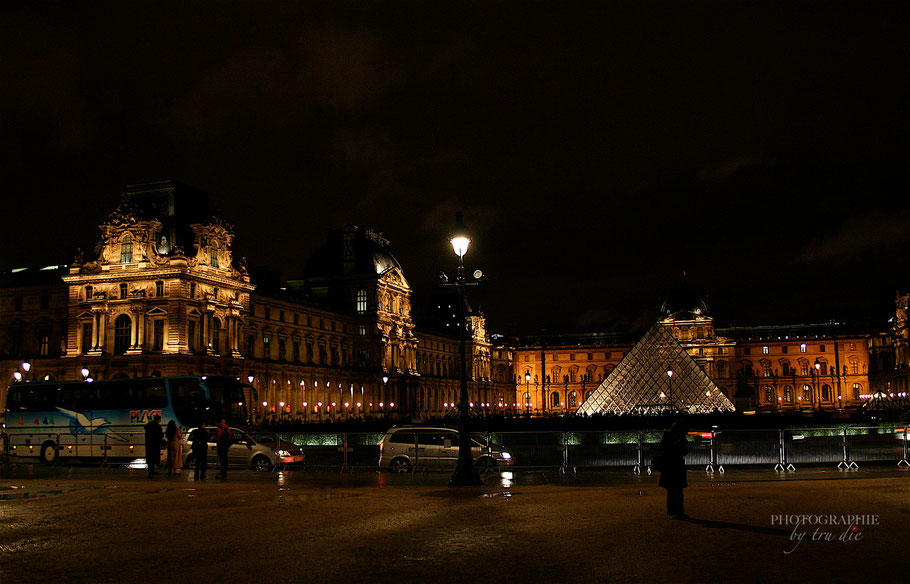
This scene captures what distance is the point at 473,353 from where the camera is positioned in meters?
122

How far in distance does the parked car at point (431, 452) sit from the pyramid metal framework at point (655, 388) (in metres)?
50.3

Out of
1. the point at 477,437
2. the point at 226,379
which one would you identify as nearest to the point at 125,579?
the point at 477,437

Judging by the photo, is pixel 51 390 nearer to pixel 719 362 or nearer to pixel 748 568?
pixel 748 568

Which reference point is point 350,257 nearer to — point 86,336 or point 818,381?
point 86,336

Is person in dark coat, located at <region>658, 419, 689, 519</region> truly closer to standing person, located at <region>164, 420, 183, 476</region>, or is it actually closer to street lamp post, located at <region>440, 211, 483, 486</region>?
street lamp post, located at <region>440, 211, 483, 486</region>

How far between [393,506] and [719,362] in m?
125

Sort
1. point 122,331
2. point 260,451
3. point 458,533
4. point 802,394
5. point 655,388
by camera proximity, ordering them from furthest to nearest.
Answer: point 802,394, point 655,388, point 122,331, point 260,451, point 458,533

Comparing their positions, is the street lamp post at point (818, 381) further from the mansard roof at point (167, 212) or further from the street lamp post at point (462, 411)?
the street lamp post at point (462, 411)

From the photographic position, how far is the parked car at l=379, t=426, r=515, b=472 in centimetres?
2523

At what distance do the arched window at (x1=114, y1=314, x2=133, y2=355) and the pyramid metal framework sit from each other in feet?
122

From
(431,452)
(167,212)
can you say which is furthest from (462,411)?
(167,212)

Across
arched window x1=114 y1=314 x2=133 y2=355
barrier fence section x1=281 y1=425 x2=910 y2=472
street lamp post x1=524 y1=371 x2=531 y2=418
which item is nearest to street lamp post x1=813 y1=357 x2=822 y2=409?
street lamp post x1=524 y1=371 x2=531 y2=418

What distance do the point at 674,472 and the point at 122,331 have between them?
176 ft

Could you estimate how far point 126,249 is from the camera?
201 feet
